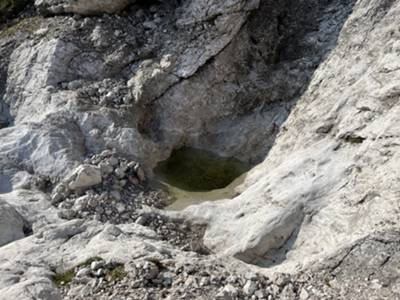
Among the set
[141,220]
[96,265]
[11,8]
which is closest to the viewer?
[96,265]

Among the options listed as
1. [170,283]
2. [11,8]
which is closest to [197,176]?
[170,283]

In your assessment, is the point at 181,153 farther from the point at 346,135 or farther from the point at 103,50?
the point at 346,135

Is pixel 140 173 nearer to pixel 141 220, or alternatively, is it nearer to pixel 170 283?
pixel 141 220

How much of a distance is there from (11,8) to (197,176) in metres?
12.2

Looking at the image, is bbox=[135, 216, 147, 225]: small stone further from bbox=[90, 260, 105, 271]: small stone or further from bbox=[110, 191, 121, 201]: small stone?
bbox=[90, 260, 105, 271]: small stone

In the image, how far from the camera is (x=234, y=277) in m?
10.1

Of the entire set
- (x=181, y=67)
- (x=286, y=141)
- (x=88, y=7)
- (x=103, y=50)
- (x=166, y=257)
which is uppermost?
(x=88, y=7)

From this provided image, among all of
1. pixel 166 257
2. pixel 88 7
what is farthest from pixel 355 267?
pixel 88 7

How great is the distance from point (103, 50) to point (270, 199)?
999 centimetres

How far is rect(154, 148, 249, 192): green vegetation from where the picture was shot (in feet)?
56.7

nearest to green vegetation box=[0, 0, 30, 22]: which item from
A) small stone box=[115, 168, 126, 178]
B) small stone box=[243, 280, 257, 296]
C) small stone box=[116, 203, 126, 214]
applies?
small stone box=[115, 168, 126, 178]

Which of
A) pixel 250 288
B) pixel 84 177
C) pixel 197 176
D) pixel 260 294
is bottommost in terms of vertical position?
pixel 197 176

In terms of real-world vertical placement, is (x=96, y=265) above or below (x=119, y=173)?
above

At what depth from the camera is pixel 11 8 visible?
2214 centimetres
